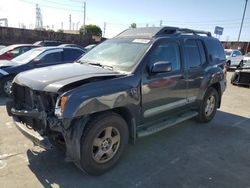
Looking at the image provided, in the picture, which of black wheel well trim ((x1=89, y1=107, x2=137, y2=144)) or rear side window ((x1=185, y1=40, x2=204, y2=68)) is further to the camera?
rear side window ((x1=185, y1=40, x2=204, y2=68))

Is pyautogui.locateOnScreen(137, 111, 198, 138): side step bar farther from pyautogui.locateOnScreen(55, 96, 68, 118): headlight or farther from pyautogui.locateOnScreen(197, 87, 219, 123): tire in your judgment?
pyautogui.locateOnScreen(55, 96, 68, 118): headlight

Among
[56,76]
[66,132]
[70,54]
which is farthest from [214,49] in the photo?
Answer: [70,54]

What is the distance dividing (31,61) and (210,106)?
552 centimetres

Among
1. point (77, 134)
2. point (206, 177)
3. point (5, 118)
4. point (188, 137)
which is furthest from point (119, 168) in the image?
point (5, 118)

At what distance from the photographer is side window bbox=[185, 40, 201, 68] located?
4844 mm

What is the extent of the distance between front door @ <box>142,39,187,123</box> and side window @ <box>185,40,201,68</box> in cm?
34

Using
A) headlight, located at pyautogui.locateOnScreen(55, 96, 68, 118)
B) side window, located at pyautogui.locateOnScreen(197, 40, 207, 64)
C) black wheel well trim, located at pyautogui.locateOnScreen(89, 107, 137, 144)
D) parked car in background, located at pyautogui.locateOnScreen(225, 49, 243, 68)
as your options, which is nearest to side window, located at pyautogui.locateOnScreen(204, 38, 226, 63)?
side window, located at pyautogui.locateOnScreen(197, 40, 207, 64)

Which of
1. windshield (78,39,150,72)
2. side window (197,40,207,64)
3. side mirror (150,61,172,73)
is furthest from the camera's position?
side window (197,40,207,64)

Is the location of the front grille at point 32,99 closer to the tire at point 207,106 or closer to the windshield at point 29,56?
the tire at point 207,106

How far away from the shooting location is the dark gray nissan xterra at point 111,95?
3057 millimetres

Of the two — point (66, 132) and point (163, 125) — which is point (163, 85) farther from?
point (66, 132)

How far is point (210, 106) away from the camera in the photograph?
593cm

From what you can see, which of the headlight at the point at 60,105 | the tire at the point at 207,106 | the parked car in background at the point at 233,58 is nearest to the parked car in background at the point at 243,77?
the tire at the point at 207,106

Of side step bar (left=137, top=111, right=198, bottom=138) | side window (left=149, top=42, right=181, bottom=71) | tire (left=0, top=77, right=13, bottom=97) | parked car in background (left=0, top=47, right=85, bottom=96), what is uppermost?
side window (left=149, top=42, right=181, bottom=71)
